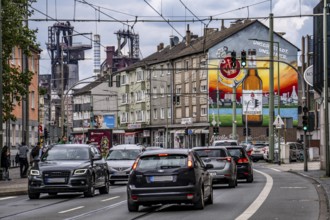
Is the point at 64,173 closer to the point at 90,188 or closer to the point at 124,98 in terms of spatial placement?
the point at 90,188

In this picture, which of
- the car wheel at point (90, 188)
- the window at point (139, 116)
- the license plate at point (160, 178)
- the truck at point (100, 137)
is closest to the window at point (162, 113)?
the window at point (139, 116)

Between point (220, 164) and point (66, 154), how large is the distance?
17.2ft

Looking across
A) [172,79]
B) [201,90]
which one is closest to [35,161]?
[201,90]

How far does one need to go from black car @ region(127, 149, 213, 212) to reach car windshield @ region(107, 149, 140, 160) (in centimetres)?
1759

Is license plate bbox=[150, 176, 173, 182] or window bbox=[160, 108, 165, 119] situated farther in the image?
window bbox=[160, 108, 165, 119]

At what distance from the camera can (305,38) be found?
118 m

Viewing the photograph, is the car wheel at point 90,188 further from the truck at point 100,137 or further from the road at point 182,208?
the truck at point 100,137

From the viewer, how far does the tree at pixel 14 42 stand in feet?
125

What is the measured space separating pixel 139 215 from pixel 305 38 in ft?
333

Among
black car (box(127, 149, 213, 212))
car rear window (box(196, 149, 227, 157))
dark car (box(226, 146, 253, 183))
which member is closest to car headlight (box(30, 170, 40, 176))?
car rear window (box(196, 149, 227, 157))

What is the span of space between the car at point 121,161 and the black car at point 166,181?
52.5ft

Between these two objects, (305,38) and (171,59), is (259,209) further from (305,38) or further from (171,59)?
(305,38)

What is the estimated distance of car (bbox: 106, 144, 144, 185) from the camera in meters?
36.2

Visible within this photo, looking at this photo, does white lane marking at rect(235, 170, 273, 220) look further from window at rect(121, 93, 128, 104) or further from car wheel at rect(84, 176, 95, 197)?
window at rect(121, 93, 128, 104)
